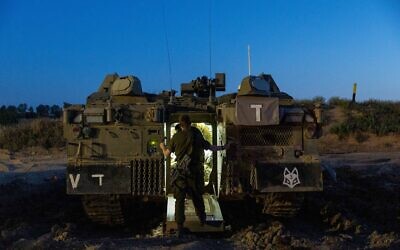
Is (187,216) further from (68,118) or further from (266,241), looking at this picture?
(68,118)

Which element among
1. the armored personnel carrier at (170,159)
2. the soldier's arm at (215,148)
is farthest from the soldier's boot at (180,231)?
the soldier's arm at (215,148)

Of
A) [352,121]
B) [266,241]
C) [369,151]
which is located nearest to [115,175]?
[266,241]

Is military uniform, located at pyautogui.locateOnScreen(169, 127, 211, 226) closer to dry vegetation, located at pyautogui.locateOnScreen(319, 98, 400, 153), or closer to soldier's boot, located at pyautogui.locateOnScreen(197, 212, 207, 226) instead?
soldier's boot, located at pyautogui.locateOnScreen(197, 212, 207, 226)

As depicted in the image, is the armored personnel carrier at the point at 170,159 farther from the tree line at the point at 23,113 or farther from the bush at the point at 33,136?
the tree line at the point at 23,113

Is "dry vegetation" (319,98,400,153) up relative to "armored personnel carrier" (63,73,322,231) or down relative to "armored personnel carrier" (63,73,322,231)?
up

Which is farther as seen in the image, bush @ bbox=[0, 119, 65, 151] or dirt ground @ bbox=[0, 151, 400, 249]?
bush @ bbox=[0, 119, 65, 151]

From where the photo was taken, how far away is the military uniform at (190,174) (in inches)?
302

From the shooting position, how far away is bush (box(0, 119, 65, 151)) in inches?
939

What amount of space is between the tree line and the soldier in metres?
26.6

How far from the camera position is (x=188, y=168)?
770cm

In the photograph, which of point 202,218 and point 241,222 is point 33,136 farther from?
point 202,218

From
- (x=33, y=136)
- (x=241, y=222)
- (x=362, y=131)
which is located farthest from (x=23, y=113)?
(x=241, y=222)

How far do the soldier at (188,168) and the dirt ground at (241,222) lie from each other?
0.37 metres

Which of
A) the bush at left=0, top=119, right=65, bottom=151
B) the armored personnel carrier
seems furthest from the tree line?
the armored personnel carrier
